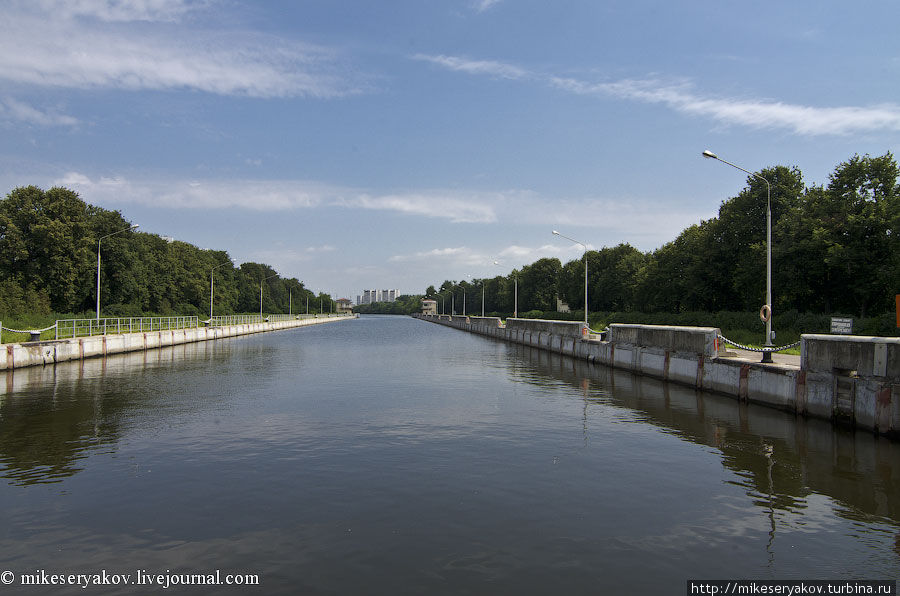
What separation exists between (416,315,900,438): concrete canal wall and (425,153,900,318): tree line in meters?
18.8

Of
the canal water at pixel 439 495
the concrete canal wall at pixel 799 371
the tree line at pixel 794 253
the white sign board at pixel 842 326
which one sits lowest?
the canal water at pixel 439 495

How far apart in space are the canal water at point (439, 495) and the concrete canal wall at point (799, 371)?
641 mm

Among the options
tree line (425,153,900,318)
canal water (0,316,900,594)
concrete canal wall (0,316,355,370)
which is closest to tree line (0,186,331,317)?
concrete canal wall (0,316,355,370)

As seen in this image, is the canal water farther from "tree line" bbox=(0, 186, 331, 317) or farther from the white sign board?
"tree line" bbox=(0, 186, 331, 317)

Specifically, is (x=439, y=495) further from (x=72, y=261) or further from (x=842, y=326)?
(x=72, y=261)

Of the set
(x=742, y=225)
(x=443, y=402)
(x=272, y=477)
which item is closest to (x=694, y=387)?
(x=443, y=402)

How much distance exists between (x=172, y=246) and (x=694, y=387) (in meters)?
106

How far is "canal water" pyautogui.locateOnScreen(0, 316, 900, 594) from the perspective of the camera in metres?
6.91

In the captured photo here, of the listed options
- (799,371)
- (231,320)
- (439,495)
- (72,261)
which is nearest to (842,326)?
(799,371)

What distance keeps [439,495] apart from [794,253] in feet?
147

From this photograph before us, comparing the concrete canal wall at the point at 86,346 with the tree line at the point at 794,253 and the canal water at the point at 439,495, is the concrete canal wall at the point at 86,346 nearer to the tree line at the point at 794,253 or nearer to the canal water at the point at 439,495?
the canal water at the point at 439,495

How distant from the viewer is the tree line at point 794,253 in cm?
4019

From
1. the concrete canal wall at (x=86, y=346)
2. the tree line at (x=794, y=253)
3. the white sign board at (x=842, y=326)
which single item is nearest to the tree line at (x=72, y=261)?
the concrete canal wall at (x=86, y=346)

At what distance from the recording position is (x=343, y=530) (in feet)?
26.2
